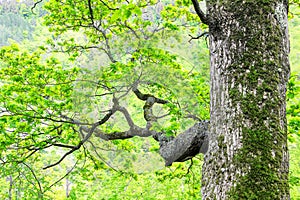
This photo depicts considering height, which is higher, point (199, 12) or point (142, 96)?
point (199, 12)

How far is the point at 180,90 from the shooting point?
318cm

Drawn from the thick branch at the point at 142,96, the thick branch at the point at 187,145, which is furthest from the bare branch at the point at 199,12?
the thick branch at the point at 142,96

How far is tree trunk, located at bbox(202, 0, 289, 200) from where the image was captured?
5.62 feet

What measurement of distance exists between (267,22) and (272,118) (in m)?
0.52

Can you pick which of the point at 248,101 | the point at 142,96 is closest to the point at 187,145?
the point at 142,96

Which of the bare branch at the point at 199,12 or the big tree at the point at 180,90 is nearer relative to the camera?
the big tree at the point at 180,90

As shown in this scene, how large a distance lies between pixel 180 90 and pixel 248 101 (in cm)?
140

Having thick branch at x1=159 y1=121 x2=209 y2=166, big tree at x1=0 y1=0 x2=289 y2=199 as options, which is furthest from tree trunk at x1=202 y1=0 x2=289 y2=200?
thick branch at x1=159 y1=121 x2=209 y2=166

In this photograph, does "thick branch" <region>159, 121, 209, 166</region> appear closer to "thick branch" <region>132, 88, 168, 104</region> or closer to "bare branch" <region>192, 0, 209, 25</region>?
"thick branch" <region>132, 88, 168, 104</region>

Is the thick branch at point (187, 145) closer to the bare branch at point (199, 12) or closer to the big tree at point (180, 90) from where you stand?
the big tree at point (180, 90)

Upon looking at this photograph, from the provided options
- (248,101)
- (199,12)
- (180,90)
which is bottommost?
(248,101)

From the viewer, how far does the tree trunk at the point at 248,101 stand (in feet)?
5.62

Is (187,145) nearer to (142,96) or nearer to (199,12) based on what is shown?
(142,96)

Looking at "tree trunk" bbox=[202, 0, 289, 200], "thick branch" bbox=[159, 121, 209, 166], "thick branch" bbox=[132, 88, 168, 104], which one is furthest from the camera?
"thick branch" bbox=[132, 88, 168, 104]
